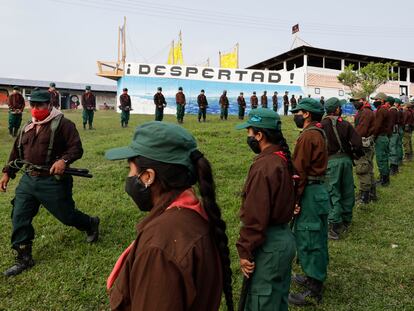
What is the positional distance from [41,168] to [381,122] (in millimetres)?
6557

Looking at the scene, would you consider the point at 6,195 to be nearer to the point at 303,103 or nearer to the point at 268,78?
the point at 303,103

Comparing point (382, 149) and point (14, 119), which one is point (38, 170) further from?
point (14, 119)

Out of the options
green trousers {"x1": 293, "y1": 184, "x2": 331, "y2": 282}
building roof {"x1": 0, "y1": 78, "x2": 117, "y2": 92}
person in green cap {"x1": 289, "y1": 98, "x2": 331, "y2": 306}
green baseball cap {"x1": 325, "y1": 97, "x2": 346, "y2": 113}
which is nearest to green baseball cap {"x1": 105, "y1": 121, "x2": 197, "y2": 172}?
person in green cap {"x1": 289, "y1": 98, "x2": 331, "y2": 306}

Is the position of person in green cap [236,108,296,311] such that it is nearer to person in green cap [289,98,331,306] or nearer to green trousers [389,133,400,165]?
person in green cap [289,98,331,306]

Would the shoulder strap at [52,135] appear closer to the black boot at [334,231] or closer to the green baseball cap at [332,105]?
the green baseball cap at [332,105]

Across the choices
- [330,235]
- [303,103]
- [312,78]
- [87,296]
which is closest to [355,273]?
[330,235]

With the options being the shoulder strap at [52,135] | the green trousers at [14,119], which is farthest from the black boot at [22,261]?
the green trousers at [14,119]

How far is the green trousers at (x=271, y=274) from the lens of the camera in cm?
242

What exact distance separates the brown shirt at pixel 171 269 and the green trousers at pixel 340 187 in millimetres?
4087

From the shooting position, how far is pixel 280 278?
2441 millimetres

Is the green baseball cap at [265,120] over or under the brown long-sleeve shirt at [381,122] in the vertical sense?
under

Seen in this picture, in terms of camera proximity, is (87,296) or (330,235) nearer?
(87,296)

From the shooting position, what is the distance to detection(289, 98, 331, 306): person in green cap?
3.49 meters

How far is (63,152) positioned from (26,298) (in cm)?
156
